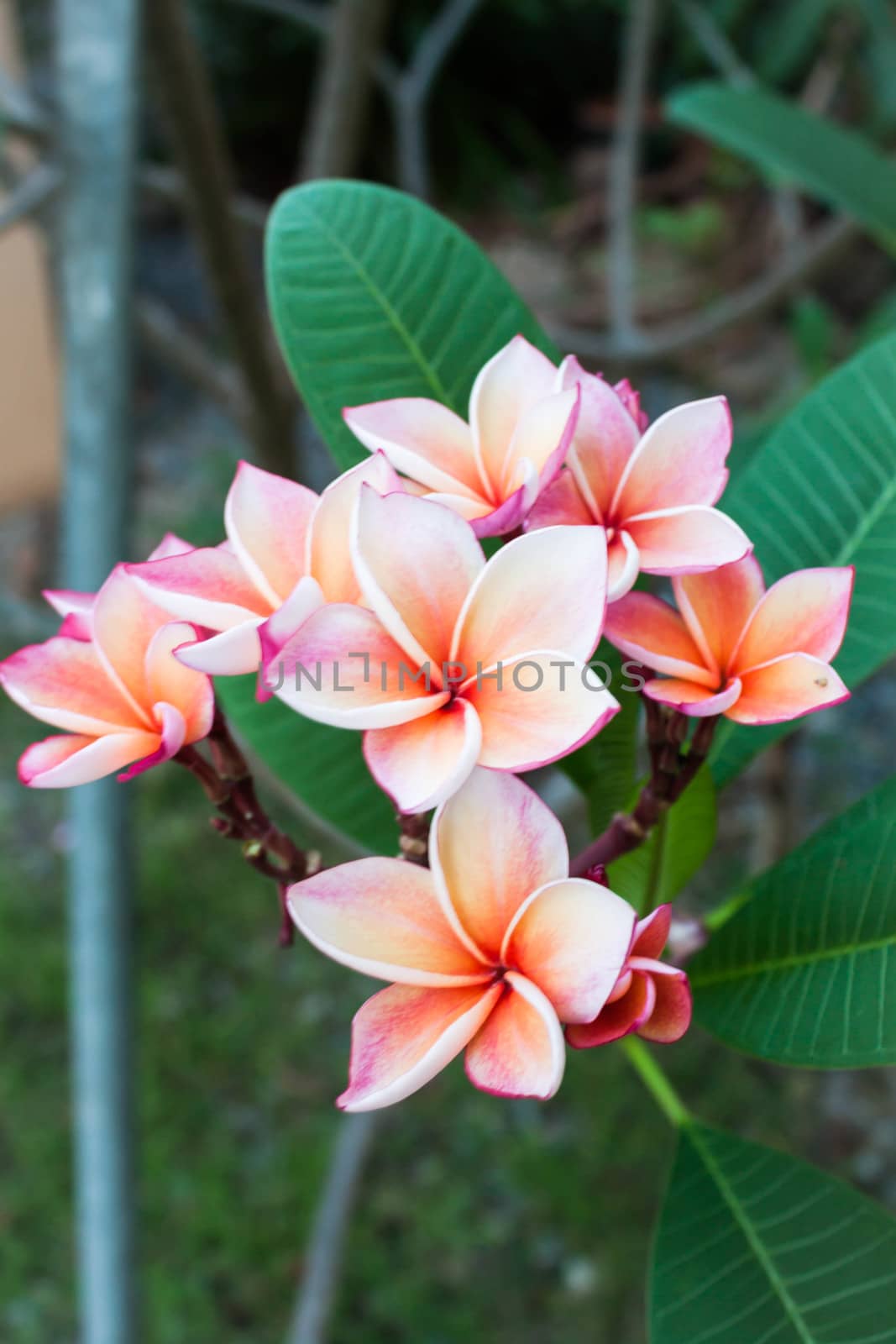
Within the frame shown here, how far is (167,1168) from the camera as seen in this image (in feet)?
6.25

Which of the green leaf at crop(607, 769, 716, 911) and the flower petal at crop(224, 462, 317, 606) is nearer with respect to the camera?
the flower petal at crop(224, 462, 317, 606)

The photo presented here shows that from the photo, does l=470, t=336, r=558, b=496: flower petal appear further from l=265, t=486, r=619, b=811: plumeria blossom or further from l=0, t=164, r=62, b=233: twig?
l=0, t=164, r=62, b=233: twig

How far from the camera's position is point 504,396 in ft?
1.36

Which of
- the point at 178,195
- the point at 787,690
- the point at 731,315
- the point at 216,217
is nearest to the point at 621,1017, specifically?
the point at 787,690

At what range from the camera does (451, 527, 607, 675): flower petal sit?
1.09 feet

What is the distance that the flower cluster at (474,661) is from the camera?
0.33m

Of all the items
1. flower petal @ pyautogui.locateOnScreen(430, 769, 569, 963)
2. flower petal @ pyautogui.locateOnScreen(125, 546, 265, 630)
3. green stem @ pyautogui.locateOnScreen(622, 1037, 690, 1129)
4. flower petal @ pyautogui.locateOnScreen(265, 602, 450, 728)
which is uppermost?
flower petal @ pyautogui.locateOnScreen(125, 546, 265, 630)

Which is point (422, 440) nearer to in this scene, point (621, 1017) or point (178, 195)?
point (621, 1017)

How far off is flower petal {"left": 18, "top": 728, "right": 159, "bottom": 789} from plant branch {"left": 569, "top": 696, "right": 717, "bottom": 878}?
0.16m

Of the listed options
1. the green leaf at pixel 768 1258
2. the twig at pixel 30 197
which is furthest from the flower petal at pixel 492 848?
the twig at pixel 30 197

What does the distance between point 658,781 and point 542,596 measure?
0.38 feet

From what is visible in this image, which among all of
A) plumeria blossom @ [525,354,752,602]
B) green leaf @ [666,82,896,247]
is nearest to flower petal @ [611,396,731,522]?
plumeria blossom @ [525,354,752,602]

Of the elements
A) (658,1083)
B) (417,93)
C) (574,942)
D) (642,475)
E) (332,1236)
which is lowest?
(332,1236)

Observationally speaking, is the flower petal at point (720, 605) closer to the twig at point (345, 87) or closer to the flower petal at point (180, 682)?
the flower petal at point (180, 682)
